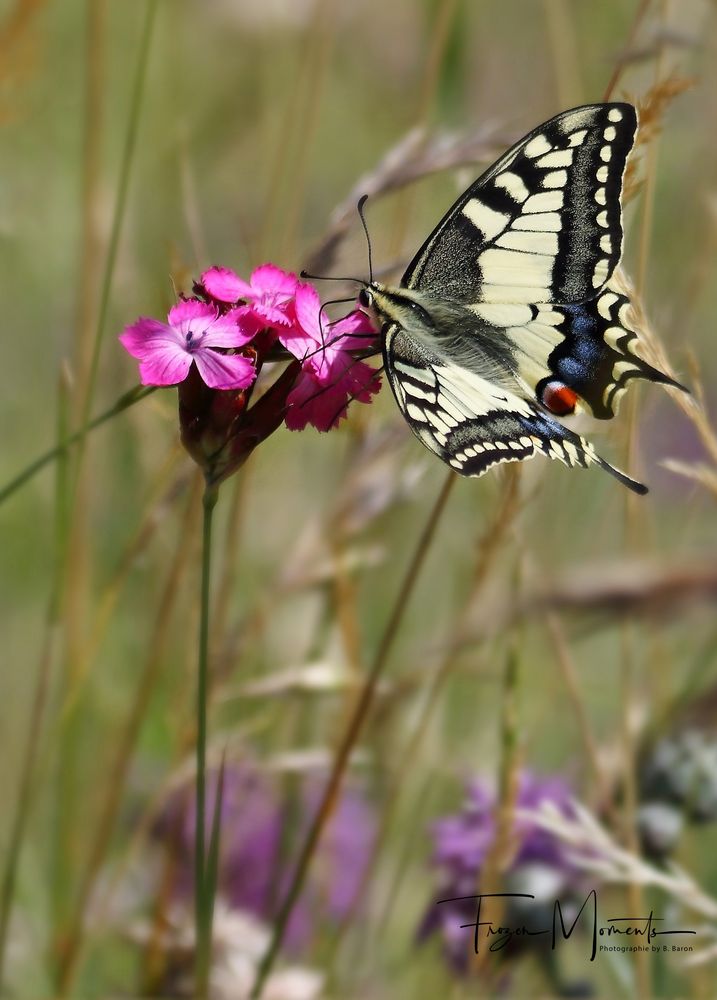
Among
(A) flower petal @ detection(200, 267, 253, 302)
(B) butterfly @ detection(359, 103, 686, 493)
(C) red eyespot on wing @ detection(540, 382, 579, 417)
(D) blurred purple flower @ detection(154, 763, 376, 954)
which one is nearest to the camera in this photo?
(A) flower petal @ detection(200, 267, 253, 302)

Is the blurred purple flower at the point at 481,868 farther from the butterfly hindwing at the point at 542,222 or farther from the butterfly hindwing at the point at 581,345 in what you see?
the butterfly hindwing at the point at 542,222

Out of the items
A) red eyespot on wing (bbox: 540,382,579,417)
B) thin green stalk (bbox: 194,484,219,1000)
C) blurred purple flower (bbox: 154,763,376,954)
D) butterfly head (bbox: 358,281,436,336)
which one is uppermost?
butterfly head (bbox: 358,281,436,336)

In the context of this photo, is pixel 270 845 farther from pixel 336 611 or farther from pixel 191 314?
pixel 191 314

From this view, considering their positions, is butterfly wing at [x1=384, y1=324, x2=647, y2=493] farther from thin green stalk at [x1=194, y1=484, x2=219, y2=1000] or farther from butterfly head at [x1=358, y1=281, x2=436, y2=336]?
thin green stalk at [x1=194, y1=484, x2=219, y2=1000]

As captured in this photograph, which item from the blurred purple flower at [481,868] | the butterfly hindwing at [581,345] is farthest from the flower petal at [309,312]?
the blurred purple flower at [481,868]

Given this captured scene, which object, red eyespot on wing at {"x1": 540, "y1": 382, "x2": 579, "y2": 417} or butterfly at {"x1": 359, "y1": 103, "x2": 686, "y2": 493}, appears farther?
red eyespot on wing at {"x1": 540, "y1": 382, "x2": 579, "y2": 417}

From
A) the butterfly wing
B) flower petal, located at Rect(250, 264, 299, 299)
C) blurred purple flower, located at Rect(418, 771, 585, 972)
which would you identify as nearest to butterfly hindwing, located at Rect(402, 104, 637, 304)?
the butterfly wing

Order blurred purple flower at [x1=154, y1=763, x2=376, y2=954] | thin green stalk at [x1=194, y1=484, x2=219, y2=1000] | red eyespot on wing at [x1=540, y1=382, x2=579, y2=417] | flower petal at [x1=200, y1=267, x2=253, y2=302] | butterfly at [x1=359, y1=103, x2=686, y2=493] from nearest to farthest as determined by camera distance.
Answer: thin green stalk at [x1=194, y1=484, x2=219, y2=1000]
flower petal at [x1=200, y1=267, x2=253, y2=302]
butterfly at [x1=359, y1=103, x2=686, y2=493]
red eyespot on wing at [x1=540, y1=382, x2=579, y2=417]
blurred purple flower at [x1=154, y1=763, x2=376, y2=954]
